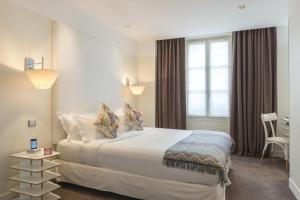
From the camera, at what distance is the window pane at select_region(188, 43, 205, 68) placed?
16.8ft

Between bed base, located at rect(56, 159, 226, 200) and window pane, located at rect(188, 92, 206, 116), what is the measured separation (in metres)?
2.87

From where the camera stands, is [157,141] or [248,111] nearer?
[157,141]

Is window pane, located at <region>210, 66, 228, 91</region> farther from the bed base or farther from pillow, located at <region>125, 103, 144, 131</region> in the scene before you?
the bed base

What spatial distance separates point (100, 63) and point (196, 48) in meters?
2.40

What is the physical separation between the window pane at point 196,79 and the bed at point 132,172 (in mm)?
2425

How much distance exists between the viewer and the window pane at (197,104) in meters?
5.13

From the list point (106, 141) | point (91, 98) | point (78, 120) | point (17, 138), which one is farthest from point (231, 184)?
point (17, 138)

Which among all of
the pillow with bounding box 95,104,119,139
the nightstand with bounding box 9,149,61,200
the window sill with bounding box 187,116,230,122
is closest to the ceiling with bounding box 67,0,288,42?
the pillow with bounding box 95,104,119,139

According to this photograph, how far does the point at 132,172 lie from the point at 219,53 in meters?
3.60

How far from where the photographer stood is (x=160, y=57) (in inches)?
209

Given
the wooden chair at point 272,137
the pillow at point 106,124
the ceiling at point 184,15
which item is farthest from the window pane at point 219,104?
the pillow at point 106,124

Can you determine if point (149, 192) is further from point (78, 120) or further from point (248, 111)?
point (248, 111)

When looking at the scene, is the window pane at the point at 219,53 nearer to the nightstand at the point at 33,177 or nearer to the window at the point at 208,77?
the window at the point at 208,77

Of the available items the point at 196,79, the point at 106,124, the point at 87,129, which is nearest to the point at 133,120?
the point at 106,124
